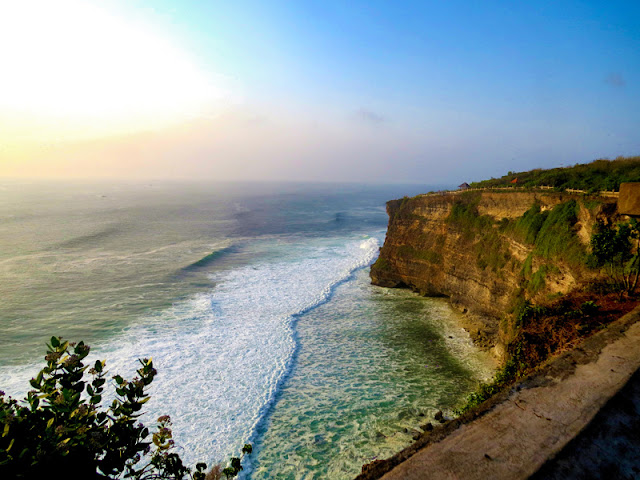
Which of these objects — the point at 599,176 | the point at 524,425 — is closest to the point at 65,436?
A: the point at 524,425

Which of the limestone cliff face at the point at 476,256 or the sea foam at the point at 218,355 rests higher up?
the limestone cliff face at the point at 476,256

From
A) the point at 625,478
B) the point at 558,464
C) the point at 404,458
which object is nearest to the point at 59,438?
the point at 404,458

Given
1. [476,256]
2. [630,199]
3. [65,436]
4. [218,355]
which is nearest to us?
[65,436]

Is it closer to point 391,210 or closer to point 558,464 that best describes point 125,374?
point 558,464

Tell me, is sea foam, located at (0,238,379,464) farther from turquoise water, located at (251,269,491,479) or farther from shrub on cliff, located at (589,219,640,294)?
shrub on cliff, located at (589,219,640,294)

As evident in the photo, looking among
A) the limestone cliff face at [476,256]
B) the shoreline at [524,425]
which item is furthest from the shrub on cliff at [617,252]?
the shoreline at [524,425]

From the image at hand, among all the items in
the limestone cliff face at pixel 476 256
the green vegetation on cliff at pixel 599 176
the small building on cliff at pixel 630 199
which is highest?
the green vegetation on cliff at pixel 599 176

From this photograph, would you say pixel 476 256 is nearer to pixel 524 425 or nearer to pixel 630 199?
pixel 630 199

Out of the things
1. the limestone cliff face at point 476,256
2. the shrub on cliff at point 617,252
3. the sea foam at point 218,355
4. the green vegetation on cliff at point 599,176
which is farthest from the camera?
the green vegetation on cliff at point 599,176

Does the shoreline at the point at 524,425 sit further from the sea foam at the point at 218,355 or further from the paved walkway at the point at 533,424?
the sea foam at the point at 218,355
